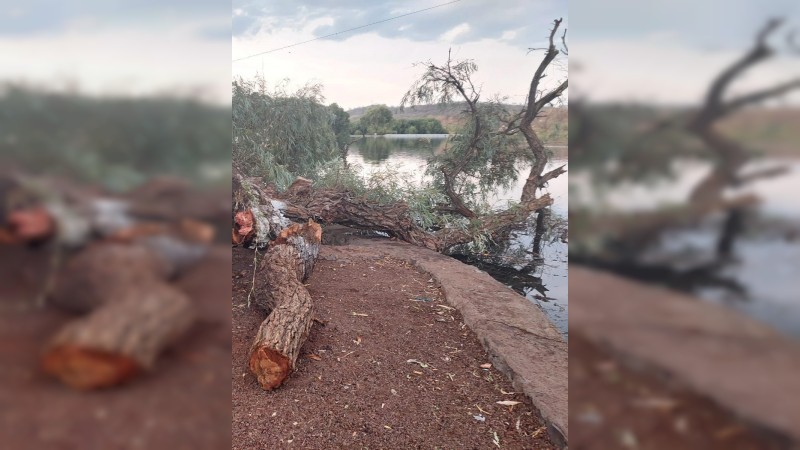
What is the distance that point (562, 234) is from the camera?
6.80m

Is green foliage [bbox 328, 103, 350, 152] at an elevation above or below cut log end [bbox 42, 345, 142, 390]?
above

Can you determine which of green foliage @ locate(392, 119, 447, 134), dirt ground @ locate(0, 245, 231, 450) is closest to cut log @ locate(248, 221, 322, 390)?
dirt ground @ locate(0, 245, 231, 450)

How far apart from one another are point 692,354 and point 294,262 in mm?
3827

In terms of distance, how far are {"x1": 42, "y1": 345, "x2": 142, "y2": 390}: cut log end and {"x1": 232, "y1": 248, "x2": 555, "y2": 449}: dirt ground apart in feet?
6.48

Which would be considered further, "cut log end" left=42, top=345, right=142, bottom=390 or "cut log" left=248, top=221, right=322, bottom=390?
"cut log" left=248, top=221, right=322, bottom=390

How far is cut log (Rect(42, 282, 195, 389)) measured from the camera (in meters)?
0.39

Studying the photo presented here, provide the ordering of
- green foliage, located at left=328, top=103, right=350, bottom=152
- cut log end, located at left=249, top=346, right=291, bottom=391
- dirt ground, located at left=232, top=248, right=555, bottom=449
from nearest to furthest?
dirt ground, located at left=232, top=248, right=555, bottom=449
cut log end, located at left=249, top=346, right=291, bottom=391
green foliage, located at left=328, top=103, right=350, bottom=152

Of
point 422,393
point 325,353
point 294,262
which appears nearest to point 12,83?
point 422,393

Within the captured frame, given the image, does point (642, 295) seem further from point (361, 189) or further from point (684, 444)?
point (361, 189)

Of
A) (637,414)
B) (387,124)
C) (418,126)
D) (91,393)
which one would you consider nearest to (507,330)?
(637,414)

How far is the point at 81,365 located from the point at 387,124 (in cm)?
819

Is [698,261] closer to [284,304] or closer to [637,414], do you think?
[637,414]

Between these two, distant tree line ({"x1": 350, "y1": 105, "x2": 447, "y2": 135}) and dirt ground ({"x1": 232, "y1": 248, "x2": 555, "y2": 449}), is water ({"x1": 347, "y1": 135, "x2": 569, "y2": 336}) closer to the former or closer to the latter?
distant tree line ({"x1": 350, "y1": 105, "x2": 447, "y2": 135})

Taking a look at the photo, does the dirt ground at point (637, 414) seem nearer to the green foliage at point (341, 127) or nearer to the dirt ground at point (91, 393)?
the dirt ground at point (91, 393)
